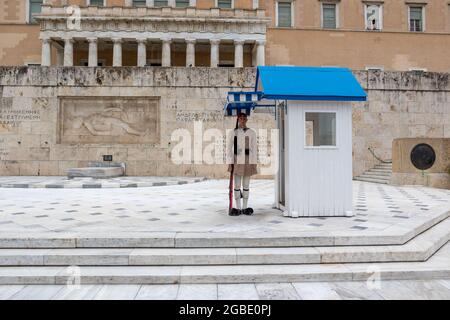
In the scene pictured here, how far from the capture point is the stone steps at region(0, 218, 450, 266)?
4.66 meters

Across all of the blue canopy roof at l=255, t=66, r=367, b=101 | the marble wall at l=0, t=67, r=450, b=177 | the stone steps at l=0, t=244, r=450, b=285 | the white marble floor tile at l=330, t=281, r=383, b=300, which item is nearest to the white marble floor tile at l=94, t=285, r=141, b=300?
the stone steps at l=0, t=244, r=450, b=285

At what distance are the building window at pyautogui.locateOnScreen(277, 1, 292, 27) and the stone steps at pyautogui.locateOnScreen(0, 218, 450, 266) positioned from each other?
125 feet

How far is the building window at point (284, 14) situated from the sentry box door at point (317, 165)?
3533 centimetres

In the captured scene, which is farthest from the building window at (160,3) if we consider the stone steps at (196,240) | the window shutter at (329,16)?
the stone steps at (196,240)

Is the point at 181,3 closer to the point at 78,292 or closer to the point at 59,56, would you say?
the point at 59,56

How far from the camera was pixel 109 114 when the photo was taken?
57.0ft

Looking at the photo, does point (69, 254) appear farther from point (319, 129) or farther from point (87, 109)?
point (87, 109)

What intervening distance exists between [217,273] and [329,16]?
41.1m

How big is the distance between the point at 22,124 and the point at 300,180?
16106mm

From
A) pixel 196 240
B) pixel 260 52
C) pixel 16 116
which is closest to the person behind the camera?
pixel 196 240

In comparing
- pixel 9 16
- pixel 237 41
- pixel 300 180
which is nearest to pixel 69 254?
pixel 300 180

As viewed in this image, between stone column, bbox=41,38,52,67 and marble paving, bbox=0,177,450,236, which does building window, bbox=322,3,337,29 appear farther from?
marble paving, bbox=0,177,450,236

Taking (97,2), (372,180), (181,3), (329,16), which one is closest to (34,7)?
(97,2)

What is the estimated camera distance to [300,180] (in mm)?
6707
